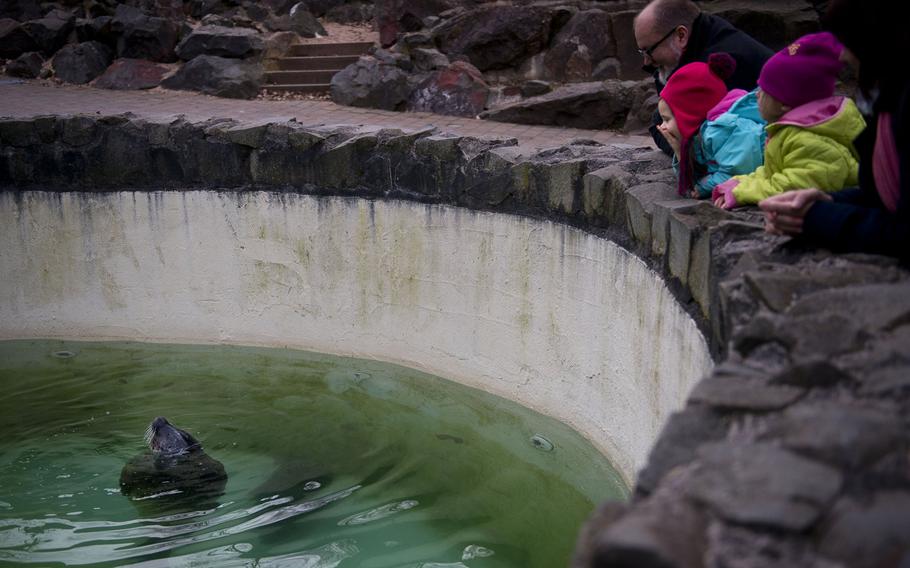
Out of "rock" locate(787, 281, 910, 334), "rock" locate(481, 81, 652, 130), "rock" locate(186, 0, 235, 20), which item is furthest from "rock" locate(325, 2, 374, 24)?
"rock" locate(787, 281, 910, 334)

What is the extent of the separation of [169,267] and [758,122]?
14.1 feet

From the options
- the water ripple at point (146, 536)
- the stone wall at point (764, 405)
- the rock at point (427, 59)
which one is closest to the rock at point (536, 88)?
the rock at point (427, 59)

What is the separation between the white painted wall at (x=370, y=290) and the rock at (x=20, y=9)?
24.4ft

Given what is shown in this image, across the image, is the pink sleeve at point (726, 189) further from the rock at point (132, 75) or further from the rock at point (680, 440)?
the rock at point (132, 75)

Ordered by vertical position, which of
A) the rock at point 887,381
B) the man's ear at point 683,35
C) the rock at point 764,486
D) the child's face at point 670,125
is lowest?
the rock at point 764,486

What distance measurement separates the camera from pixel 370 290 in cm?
630

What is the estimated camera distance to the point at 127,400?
6070 millimetres

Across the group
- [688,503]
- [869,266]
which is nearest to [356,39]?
[869,266]

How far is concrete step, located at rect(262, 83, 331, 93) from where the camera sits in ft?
36.9

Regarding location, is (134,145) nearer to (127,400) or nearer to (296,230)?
(296,230)

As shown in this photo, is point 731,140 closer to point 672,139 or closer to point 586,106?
point 672,139

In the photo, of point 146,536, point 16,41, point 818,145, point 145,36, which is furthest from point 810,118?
point 16,41

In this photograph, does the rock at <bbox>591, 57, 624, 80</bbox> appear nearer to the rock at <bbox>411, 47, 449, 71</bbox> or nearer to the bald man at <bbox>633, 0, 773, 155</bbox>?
the rock at <bbox>411, 47, 449, 71</bbox>

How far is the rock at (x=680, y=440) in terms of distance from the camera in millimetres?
1900
